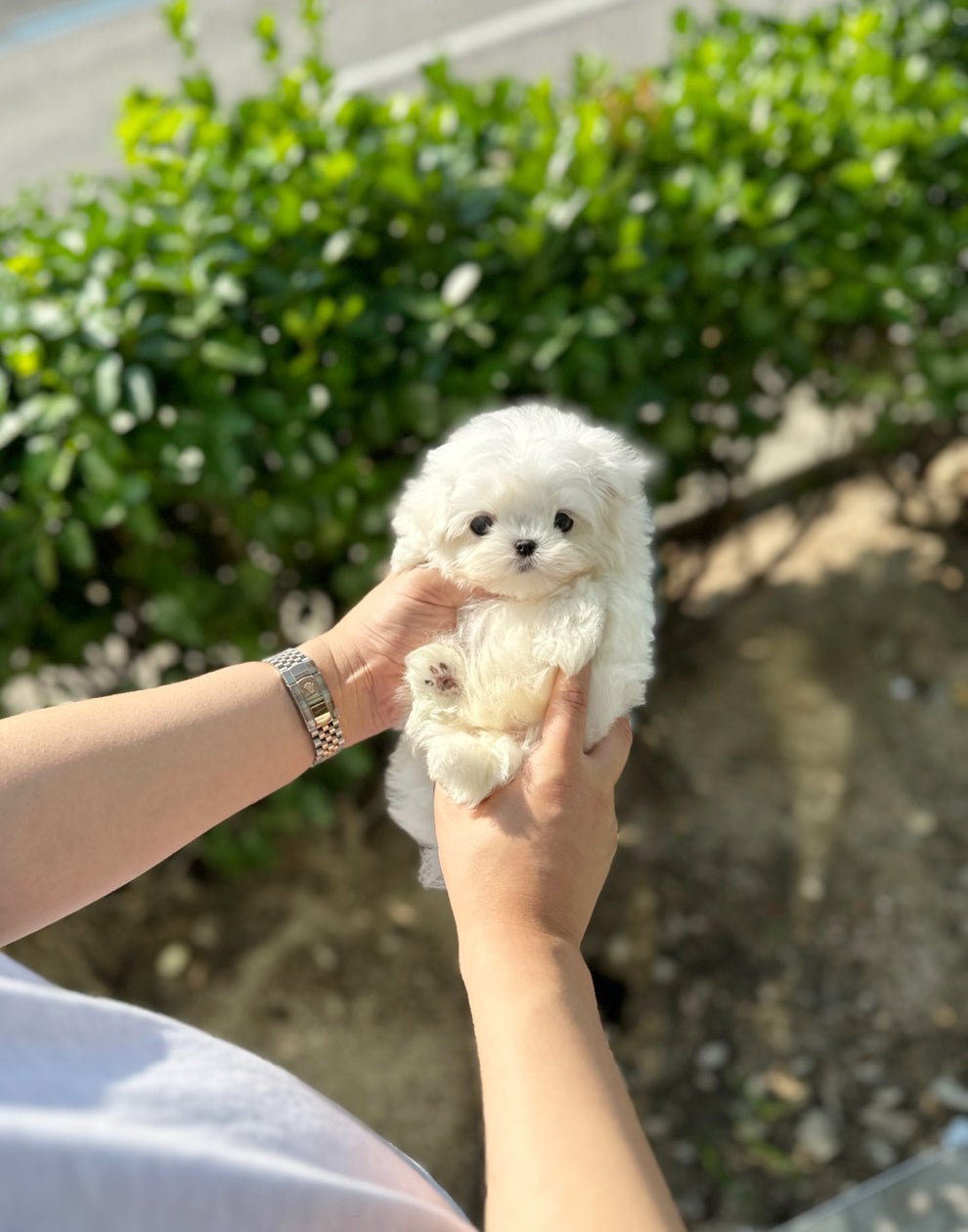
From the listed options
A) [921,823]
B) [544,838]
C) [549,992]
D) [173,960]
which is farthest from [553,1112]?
[921,823]

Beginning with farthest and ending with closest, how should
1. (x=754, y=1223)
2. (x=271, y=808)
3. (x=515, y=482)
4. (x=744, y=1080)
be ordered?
(x=271, y=808) → (x=744, y=1080) → (x=754, y=1223) → (x=515, y=482)

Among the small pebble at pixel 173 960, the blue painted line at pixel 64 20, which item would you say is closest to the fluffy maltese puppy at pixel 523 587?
the small pebble at pixel 173 960


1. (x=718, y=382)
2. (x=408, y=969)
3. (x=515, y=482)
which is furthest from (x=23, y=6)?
(x=515, y=482)

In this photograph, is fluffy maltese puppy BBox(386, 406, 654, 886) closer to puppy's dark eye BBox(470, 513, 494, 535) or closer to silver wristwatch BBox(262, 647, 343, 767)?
puppy's dark eye BBox(470, 513, 494, 535)

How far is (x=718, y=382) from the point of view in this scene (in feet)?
10.5

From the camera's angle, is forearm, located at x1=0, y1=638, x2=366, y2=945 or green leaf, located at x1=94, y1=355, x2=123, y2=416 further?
green leaf, located at x1=94, y1=355, x2=123, y2=416

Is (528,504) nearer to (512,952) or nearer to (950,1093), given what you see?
(512,952)

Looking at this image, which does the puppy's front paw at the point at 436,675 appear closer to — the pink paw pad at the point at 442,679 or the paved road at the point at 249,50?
the pink paw pad at the point at 442,679

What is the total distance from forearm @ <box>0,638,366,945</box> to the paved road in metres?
7.12

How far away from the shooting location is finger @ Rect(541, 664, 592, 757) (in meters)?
1.29

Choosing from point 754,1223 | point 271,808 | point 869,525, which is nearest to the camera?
point 754,1223

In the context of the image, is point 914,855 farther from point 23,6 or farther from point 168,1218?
point 23,6

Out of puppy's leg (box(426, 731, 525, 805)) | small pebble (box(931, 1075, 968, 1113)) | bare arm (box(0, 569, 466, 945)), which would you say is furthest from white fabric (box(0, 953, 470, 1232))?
small pebble (box(931, 1075, 968, 1113))

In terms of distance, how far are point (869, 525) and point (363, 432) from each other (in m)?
2.32
